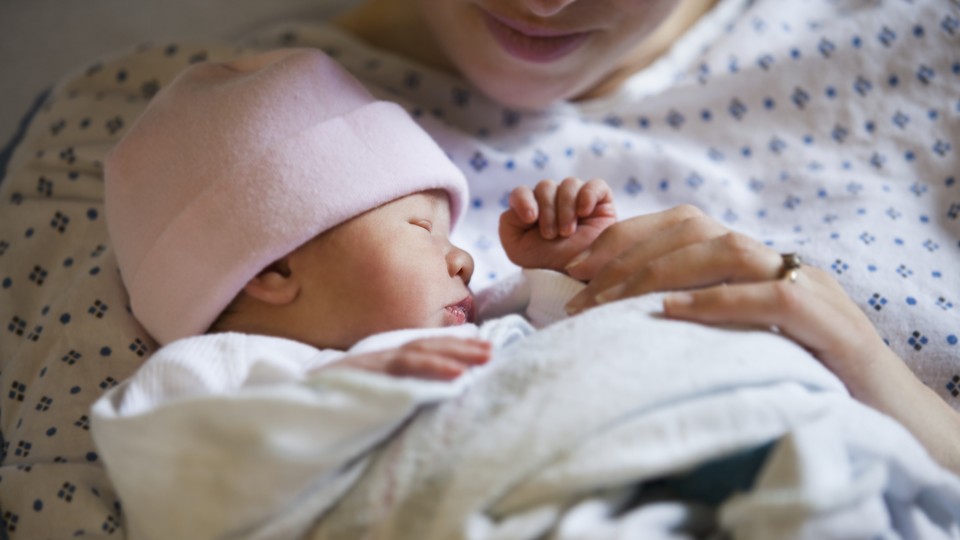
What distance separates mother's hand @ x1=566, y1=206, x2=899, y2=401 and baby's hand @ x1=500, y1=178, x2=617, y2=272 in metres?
0.07

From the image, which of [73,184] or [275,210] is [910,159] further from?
[73,184]

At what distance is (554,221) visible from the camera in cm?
106

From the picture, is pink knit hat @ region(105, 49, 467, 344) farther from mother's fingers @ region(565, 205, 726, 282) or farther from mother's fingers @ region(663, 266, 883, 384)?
mother's fingers @ region(663, 266, 883, 384)

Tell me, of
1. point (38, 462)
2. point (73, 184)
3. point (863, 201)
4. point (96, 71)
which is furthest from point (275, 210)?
point (863, 201)

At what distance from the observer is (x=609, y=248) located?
3.24 ft

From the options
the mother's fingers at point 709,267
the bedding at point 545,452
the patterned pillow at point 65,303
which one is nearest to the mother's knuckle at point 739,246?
the mother's fingers at point 709,267

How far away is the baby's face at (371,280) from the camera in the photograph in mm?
949

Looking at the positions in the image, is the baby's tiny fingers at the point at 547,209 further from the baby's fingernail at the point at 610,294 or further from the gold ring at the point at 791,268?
the gold ring at the point at 791,268

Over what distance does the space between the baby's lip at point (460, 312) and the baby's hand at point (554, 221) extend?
10cm

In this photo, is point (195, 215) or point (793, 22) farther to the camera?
point (793, 22)

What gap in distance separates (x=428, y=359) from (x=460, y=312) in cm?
25

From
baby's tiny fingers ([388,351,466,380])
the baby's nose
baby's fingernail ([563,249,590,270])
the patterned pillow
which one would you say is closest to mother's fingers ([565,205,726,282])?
baby's fingernail ([563,249,590,270])

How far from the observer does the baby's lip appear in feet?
3.24

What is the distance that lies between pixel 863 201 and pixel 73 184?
4.02 ft
